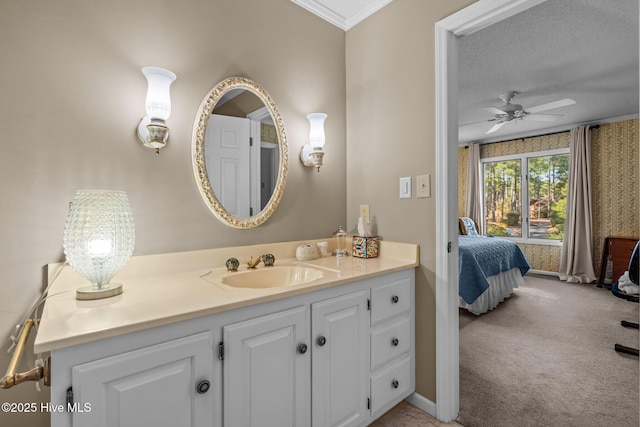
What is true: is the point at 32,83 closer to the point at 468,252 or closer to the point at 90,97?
the point at 90,97

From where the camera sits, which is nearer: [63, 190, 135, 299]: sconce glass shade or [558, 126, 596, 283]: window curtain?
[63, 190, 135, 299]: sconce glass shade

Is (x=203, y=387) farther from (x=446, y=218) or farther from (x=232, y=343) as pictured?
(x=446, y=218)

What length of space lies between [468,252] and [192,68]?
2.97 metres

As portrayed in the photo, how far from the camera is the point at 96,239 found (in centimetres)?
104

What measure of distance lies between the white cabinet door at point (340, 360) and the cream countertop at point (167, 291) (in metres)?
0.13

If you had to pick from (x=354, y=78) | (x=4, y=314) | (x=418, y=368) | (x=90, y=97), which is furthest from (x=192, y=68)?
(x=418, y=368)

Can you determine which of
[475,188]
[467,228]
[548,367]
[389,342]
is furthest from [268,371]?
[475,188]

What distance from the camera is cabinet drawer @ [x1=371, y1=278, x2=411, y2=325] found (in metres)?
1.51

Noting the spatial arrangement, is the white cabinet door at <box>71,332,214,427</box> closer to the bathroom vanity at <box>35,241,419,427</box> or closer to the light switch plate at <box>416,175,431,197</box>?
the bathroom vanity at <box>35,241,419,427</box>

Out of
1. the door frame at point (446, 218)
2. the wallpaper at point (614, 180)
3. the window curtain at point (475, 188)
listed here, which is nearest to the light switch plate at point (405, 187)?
the door frame at point (446, 218)

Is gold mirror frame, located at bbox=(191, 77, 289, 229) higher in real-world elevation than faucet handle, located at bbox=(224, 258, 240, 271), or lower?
higher

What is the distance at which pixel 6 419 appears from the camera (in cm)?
111

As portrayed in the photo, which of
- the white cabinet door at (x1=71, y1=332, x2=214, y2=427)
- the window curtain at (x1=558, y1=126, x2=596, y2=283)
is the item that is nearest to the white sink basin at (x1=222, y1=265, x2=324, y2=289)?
the white cabinet door at (x1=71, y1=332, x2=214, y2=427)

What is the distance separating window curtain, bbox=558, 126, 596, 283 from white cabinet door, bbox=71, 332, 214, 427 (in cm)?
574
